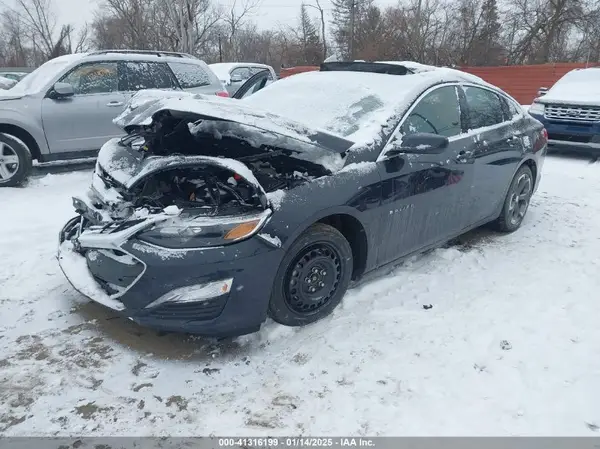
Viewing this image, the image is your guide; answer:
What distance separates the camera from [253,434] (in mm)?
2230

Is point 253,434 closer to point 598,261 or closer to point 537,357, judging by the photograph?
point 537,357

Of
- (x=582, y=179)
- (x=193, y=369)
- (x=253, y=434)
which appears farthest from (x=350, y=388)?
(x=582, y=179)

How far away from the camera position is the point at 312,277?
2.99 metres

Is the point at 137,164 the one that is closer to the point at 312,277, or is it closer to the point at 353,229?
the point at 312,277

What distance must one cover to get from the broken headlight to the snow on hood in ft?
26.4

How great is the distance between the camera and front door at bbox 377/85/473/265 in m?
3.31

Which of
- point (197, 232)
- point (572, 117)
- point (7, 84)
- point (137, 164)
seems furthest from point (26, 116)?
point (572, 117)

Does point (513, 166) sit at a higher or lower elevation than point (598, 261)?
higher

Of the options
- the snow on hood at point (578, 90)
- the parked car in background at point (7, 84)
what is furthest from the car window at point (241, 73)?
the snow on hood at point (578, 90)

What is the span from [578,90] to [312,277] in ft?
28.9

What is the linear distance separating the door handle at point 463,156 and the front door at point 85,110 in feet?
15.5

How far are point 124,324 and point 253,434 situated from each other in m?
1.29

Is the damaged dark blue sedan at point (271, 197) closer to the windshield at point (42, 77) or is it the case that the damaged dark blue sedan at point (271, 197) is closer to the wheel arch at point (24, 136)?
the wheel arch at point (24, 136)

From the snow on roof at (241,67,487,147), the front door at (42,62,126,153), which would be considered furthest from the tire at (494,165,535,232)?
the front door at (42,62,126,153)
